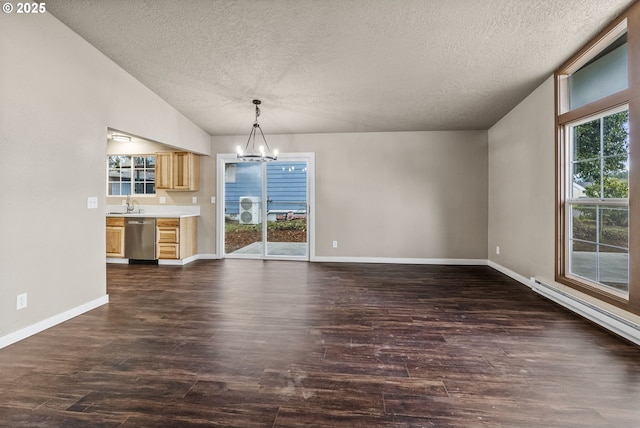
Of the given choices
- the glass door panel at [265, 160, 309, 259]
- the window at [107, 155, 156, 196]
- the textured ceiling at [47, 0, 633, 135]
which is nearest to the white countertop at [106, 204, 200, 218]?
the window at [107, 155, 156, 196]

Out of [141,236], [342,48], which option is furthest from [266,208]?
[342,48]

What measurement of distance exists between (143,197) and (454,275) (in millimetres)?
5942

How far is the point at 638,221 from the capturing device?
243 centimetres

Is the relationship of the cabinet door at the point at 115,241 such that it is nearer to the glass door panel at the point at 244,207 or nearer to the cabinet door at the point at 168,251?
the cabinet door at the point at 168,251

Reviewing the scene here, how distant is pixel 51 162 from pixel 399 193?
4.92 meters

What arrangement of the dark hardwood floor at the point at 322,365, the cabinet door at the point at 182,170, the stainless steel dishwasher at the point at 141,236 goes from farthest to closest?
1. the cabinet door at the point at 182,170
2. the stainless steel dishwasher at the point at 141,236
3. the dark hardwood floor at the point at 322,365

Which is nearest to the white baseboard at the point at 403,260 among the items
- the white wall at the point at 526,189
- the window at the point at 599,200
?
the white wall at the point at 526,189

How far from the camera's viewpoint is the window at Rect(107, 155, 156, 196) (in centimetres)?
596

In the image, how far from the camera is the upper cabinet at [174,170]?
18.5 feet

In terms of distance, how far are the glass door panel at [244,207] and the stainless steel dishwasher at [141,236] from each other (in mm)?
1301

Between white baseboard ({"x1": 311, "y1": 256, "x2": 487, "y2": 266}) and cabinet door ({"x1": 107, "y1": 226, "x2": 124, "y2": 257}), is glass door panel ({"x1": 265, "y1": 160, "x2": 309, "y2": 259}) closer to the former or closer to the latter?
white baseboard ({"x1": 311, "y1": 256, "x2": 487, "y2": 266})

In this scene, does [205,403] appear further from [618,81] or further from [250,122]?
[250,122]

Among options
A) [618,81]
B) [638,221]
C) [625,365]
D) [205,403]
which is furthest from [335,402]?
[618,81]

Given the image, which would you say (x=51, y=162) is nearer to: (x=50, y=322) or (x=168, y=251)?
(x=50, y=322)
